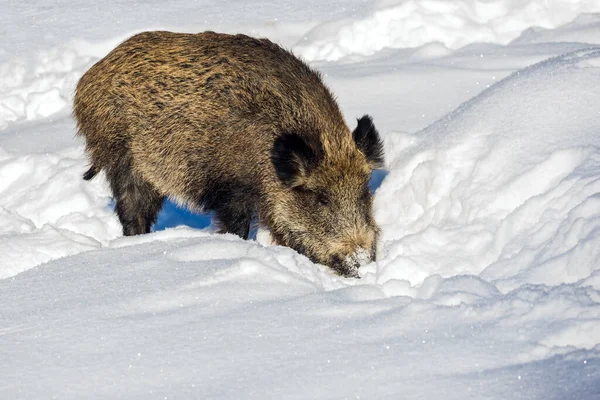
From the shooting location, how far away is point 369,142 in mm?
5875

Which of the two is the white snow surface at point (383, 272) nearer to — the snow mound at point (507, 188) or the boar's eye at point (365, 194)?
the snow mound at point (507, 188)

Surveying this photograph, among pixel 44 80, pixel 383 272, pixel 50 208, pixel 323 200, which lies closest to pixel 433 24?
pixel 44 80

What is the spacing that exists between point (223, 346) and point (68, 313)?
83 cm

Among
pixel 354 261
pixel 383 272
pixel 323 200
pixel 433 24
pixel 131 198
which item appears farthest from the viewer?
pixel 433 24

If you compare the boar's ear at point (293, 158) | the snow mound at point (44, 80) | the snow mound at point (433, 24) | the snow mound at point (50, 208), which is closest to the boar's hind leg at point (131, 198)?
the snow mound at point (50, 208)

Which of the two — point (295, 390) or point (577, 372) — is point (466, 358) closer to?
point (577, 372)

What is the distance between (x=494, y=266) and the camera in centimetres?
466

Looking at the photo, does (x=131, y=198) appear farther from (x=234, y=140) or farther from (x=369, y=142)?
(x=369, y=142)

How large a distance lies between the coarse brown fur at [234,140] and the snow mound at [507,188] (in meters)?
0.29

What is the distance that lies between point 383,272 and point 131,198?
2.04 m

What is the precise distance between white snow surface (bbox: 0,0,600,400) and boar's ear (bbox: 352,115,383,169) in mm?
227

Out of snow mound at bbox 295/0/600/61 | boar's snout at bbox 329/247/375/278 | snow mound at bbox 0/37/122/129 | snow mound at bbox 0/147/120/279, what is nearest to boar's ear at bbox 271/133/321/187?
boar's snout at bbox 329/247/375/278

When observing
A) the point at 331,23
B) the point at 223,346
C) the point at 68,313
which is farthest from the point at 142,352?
the point at 331,23

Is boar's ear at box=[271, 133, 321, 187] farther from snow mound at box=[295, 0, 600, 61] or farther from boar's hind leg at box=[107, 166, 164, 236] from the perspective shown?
snow mound at box=[295, 0, 600, 61]
